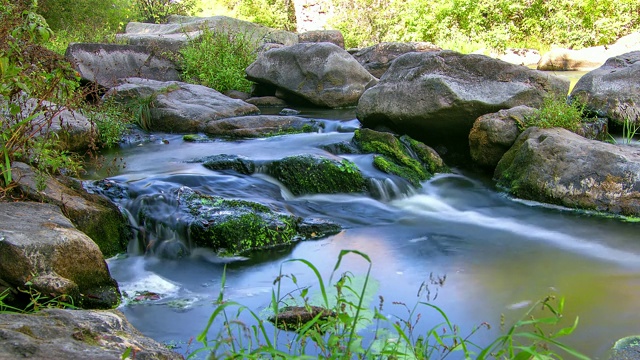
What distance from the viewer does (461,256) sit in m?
4.89

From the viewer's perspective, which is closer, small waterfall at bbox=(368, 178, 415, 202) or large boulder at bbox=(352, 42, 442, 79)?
small waterfall at bbox=(368, 178, 415, 202)

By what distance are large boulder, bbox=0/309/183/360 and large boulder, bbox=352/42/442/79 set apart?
13.4 metres

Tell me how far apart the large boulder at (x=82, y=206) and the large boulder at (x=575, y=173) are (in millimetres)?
4278

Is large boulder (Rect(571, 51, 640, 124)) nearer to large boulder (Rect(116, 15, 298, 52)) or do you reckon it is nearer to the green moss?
the green moss

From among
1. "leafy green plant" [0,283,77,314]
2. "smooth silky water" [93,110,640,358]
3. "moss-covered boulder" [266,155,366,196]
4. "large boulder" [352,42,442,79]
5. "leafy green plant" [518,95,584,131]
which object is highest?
"large boulder" [352,42,442,79]

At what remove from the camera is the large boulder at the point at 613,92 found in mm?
7902

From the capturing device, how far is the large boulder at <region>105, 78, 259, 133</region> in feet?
31.2

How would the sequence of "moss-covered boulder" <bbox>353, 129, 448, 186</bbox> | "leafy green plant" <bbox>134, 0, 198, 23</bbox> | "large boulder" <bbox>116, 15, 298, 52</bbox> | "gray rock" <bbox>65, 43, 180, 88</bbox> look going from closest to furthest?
"moss-covered boulder" <bbox>353, 129, 448, 186</bbox>
"gray rock" <bbox>65, 43, 180, 88</bbox>
"large boulder" <bbox>116, 15, 298, 52</bbox>
"leafy green plant" <bbox>134, 0, 198, 23</bbox>

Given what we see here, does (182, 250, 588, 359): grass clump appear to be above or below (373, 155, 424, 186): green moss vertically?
below

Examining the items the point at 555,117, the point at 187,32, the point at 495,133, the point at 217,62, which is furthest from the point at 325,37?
the point at 555,117

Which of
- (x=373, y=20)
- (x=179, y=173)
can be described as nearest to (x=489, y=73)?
(x=179, y=173)

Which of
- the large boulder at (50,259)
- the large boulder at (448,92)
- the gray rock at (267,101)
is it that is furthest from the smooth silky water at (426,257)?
the gray rock at (267,101)

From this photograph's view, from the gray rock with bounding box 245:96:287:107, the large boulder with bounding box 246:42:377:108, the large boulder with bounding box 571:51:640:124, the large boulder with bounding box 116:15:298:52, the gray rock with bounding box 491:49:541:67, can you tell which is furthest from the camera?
the gray rock with bounding box 491:49:541:67

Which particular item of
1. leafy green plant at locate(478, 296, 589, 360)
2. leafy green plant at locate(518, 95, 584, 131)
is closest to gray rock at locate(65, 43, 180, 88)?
leafy green plant at locate(518, 95, 584, 131)
